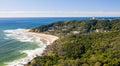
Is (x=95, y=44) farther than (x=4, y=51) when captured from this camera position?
No

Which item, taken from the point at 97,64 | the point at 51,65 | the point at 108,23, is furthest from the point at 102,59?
the point at 108,23

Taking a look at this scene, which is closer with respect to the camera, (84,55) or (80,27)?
(84,55)

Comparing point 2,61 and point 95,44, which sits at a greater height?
point 95,44

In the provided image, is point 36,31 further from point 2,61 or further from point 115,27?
point 2,61

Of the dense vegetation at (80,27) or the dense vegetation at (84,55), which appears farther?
the dense vegetation at (80,27)

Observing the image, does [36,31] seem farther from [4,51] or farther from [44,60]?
[44,60]

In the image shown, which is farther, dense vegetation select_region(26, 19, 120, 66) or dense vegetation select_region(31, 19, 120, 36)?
dense vegetation select_region(31, 19, 120, 36)

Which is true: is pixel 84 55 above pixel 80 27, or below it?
above

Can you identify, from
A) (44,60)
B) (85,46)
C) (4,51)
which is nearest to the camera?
(44,60)

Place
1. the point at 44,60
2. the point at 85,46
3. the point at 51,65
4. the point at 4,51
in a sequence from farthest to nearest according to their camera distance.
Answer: the point at 4,51 → the point at 85,46 → the point at 44,60 → the point at 51,65
